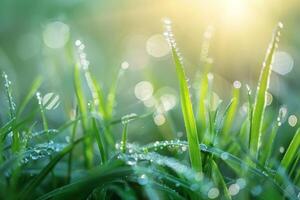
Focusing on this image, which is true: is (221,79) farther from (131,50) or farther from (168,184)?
Result: (168,184)

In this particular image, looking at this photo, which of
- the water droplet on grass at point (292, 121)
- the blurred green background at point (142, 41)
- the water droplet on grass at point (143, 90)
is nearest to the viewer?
the water droplet on grass at point (292, 121)

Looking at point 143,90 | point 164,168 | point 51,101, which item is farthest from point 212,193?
point 143,90

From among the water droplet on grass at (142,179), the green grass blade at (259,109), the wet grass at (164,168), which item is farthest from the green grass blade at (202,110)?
the water droplet on grass at (142,179)

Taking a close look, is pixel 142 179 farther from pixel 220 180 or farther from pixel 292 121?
pixel 292 121

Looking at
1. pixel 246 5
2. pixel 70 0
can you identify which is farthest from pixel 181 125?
pixel 70 0

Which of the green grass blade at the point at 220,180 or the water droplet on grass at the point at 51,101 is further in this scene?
the water droplet on grass at the point at 51,101

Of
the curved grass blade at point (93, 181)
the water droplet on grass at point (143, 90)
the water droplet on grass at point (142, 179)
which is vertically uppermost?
the curved grass blade at point (93, 181)

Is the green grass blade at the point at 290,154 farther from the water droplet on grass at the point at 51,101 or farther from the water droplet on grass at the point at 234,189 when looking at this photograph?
the water droplet on grass at the point at 51,101

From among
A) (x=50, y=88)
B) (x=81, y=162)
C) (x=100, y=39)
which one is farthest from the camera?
(x=100, y=39)

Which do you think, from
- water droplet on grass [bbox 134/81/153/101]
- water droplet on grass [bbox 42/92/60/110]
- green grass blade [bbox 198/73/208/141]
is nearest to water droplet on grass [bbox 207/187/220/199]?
green grass blade [bbox 198/73/208/141]
